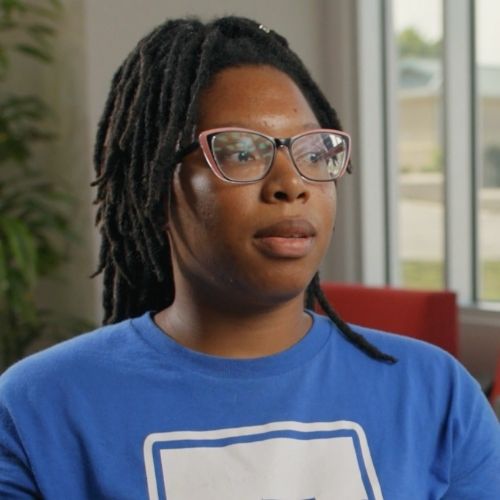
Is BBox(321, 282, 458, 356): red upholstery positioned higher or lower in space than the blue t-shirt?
lower

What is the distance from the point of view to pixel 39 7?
3.12 m

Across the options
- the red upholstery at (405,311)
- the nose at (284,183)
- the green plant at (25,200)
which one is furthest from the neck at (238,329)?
the green plant at (25,200)

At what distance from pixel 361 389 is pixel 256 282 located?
0.15m

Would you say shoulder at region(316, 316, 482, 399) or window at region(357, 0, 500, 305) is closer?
shoulder at region(316, 316, 482, 399)

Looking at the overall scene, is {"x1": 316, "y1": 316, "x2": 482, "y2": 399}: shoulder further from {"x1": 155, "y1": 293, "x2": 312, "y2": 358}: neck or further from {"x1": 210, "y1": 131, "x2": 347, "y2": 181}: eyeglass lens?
{"x1": 210, "y1": 131, "x2": 347, "y2": 181}: eyeglass lens

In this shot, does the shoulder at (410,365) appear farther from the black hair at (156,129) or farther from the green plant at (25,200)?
the green plant at (25,200)

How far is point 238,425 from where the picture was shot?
2.65 feet

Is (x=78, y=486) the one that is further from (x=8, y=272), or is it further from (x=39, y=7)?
(x=39, y=7)

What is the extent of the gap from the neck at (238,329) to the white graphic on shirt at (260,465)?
0.08m

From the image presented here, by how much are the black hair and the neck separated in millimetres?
78

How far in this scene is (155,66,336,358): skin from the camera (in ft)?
2.61

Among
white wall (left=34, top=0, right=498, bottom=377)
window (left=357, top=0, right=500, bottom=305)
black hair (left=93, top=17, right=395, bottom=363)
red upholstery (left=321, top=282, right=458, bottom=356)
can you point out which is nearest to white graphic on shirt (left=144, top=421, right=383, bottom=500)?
black hair (left=93, top=17, right=395, bottom=363)

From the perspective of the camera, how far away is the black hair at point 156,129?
86 centimetres

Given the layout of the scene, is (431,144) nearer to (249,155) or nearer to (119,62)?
(119,62)
